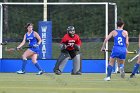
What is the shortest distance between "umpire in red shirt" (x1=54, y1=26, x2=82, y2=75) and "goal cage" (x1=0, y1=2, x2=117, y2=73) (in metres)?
2.03

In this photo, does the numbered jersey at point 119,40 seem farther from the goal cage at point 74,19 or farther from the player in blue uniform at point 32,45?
the goal cage at point 74,19

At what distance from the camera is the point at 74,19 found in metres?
27.0

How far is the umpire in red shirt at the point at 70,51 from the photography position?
23.0 metres

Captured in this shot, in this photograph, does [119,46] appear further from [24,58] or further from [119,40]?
[24,58]

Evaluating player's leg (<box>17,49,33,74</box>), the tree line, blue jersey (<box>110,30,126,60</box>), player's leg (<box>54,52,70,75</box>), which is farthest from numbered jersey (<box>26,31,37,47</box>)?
blue jersey (<box>110,30,126,60</box>)

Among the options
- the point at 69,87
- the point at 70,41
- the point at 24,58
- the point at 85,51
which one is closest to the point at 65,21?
the point at 85,51

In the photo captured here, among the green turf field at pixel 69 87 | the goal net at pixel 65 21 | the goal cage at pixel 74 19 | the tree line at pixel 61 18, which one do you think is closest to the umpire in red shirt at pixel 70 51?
the goal cage at pixel 74 19

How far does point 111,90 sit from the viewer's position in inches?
601

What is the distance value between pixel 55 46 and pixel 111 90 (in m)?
11.1

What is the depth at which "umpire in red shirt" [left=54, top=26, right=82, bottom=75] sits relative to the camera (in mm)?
22984

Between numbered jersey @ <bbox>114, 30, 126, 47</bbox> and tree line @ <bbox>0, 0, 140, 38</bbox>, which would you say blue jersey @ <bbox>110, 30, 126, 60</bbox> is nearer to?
numbered jersey @ <bbox>114, 30, 126, 47</bbox>

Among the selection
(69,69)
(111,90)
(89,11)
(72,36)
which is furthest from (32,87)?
(89,11)

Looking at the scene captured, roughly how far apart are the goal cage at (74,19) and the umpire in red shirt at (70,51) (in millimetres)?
2034

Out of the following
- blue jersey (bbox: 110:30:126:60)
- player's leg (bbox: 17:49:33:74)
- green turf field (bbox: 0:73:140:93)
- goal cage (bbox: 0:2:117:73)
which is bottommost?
green turf field (bbox: 0:73:140:93)
